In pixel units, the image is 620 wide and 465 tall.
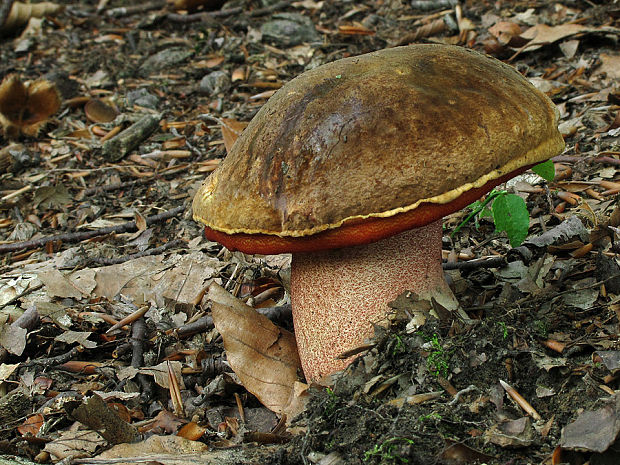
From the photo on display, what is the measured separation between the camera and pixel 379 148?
67.3 inches

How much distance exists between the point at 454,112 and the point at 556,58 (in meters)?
3.45

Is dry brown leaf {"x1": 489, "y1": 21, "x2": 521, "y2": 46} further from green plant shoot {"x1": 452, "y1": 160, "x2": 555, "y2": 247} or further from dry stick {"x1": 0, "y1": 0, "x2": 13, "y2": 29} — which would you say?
dry stick {"x1": 0, "y1": 0, "x2": 13, "y2": 29}

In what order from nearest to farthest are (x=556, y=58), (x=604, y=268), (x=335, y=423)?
(x=335, y=423)
(x=604, y=268)
(x=556, y=58)

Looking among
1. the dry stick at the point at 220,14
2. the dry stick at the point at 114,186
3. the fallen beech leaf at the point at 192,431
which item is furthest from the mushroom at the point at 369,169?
the dry stick at the point at 220,14

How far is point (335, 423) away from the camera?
1.88 meters

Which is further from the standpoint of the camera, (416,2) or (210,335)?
(416,2)

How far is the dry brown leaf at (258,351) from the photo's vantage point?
236cm

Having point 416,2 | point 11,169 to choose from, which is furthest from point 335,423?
point 416,2

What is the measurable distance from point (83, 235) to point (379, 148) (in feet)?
9.69

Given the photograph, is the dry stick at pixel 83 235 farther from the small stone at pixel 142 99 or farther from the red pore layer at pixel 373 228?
the red pore layer at pixel 373 228

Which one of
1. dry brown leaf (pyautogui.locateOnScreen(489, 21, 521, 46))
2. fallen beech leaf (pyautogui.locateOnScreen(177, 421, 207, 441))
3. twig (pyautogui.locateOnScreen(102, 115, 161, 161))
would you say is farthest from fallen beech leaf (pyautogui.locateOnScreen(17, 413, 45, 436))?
dry brown leaf (pyautogui.locateOnScreen(489, 21, 521, 46))

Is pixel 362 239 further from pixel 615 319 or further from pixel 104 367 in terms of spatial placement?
pixel 104 367

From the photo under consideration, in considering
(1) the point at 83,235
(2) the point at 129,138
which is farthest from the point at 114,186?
(1) the point at 83,235

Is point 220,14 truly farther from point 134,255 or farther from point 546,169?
point 546,169
